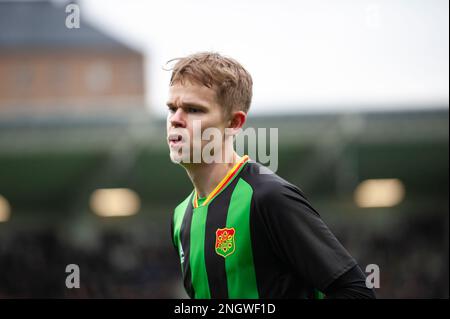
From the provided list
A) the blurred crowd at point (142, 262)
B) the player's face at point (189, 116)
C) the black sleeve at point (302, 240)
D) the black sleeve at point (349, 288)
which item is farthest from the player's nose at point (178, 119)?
the blurred crowd at point (142, 262)

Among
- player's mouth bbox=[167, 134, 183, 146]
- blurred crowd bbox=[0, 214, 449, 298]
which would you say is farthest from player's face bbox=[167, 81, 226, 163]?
blurred crowd bbox=[0, 214, 449, 298]

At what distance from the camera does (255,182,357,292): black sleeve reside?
2535 mm

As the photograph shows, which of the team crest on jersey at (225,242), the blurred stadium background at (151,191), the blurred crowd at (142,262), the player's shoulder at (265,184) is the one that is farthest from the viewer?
the blurred stadium background at (151,191)

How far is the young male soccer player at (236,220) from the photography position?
2.56m

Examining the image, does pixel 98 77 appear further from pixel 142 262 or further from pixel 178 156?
pixel 178 156

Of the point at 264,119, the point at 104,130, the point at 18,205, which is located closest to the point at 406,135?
the point at 264,119

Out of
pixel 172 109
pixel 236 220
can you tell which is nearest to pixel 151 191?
pixel 172 109

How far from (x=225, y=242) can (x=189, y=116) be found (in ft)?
2.00

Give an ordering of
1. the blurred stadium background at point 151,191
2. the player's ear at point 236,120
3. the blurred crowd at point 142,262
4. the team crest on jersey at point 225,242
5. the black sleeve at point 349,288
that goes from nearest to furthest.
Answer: the black sleeve at point 349,288
the team crest on jersey at point 225,242
the player's ear at point 236,120
the blurred crowd at point 142,262
the blurred stadium background at point 151,191

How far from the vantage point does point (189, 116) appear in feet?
9.28

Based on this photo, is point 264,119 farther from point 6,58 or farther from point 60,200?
point 6,58

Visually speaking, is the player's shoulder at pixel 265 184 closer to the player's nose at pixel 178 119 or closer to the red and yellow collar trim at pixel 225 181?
the red and yellow collar trim at pixel 225 181
